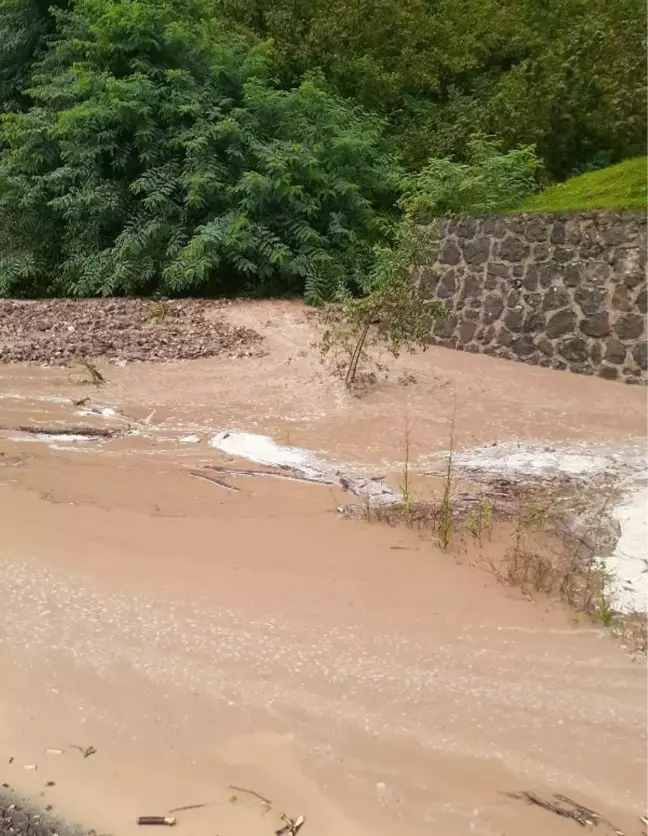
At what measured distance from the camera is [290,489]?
17.7ft

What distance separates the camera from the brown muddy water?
256 centimetres

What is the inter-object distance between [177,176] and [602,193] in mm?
7632

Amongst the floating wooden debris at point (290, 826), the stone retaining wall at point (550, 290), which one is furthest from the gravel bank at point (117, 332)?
the floating wooden debris at point (290, 826)

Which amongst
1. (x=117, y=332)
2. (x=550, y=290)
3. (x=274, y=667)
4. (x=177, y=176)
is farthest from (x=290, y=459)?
(x=177, y=176)

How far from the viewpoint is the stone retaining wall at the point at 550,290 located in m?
9.25

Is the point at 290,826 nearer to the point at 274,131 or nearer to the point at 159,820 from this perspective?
the point at 159,820

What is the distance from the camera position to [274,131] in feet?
49.6

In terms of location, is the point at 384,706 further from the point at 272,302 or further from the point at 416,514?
the point at 272,302

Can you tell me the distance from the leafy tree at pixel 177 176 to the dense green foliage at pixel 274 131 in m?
0.04

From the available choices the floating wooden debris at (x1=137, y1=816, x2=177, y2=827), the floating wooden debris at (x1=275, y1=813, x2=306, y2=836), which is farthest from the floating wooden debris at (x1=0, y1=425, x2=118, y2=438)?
the floating wooden debris at (x1=275, y1=813, x2=306, y2=836)

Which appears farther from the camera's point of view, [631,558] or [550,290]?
[550,290]

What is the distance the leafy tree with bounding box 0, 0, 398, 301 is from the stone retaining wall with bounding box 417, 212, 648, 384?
312 cm

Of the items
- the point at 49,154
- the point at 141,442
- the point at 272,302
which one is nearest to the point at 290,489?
the point at 141,442

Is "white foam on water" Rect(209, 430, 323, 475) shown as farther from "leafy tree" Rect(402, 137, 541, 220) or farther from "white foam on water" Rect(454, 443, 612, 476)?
"leafy tree" Rect(402, 137, 541, 220)
